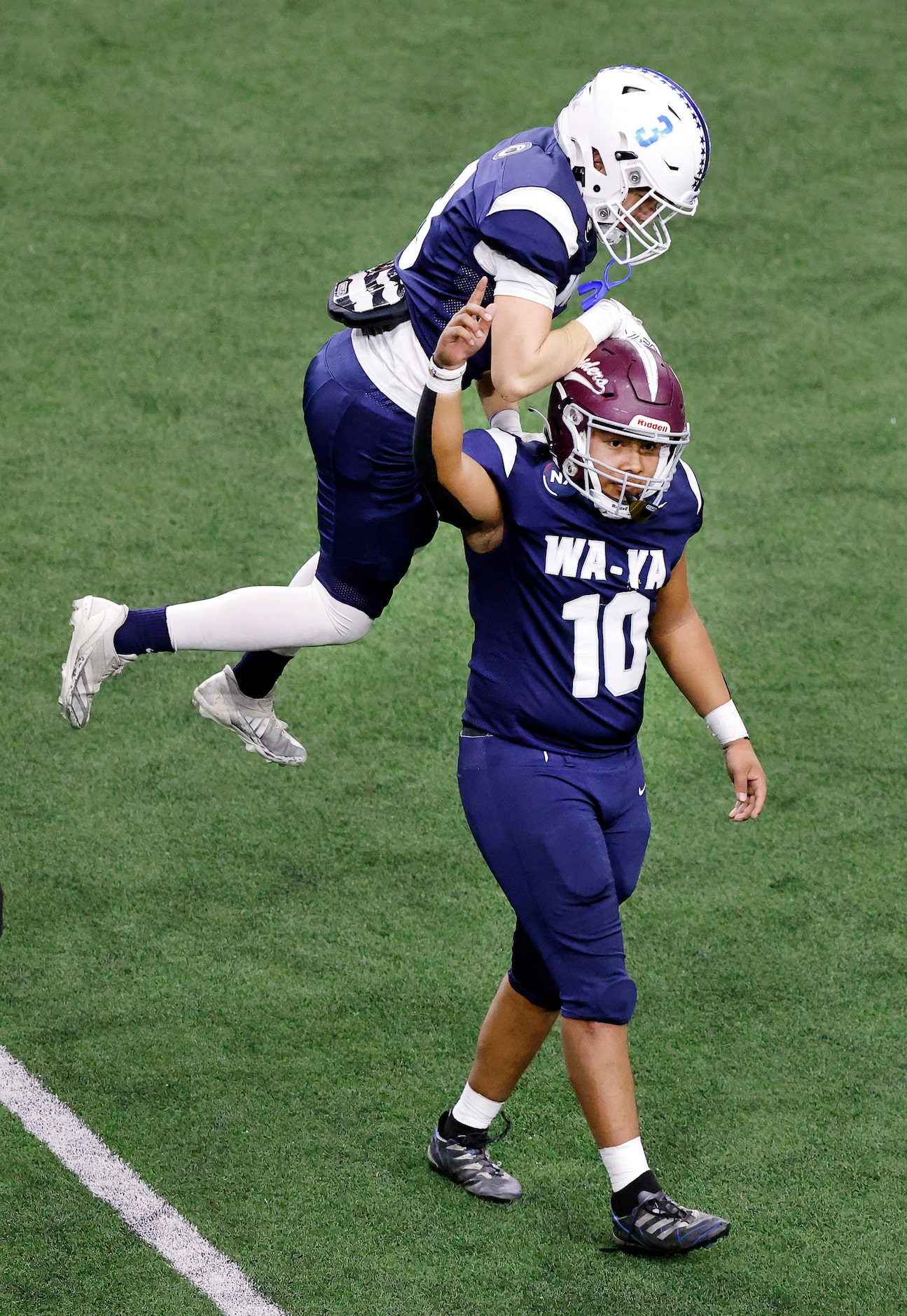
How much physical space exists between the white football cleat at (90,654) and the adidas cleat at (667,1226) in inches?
75.4

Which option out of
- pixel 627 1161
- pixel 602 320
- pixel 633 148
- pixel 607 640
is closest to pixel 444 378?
pixel 602 320

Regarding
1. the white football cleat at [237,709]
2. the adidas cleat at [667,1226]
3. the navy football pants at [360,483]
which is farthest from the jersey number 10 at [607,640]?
the white football cleat at [237,709]

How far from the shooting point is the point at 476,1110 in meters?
4.11

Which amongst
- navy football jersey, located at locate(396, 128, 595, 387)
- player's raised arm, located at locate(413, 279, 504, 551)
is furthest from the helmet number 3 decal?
player's raised arm, located at locate(413, 279, 504, 551)

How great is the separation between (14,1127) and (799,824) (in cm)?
269

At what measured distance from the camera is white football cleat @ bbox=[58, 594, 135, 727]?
446 cm

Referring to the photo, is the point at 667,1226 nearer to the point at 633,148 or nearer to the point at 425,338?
the point at 425,338

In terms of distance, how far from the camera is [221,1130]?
4.29m

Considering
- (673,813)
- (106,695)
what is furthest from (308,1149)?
(106,695)

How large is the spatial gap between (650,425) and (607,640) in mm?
499

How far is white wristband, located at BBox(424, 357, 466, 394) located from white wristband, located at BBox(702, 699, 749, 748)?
1.10m

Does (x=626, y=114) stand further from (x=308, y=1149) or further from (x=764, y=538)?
(x=764, y=538)

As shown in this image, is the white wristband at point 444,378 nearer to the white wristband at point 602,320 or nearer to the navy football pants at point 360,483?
the white wristband at point 602,320

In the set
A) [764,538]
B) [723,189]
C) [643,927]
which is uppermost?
[723,189]
